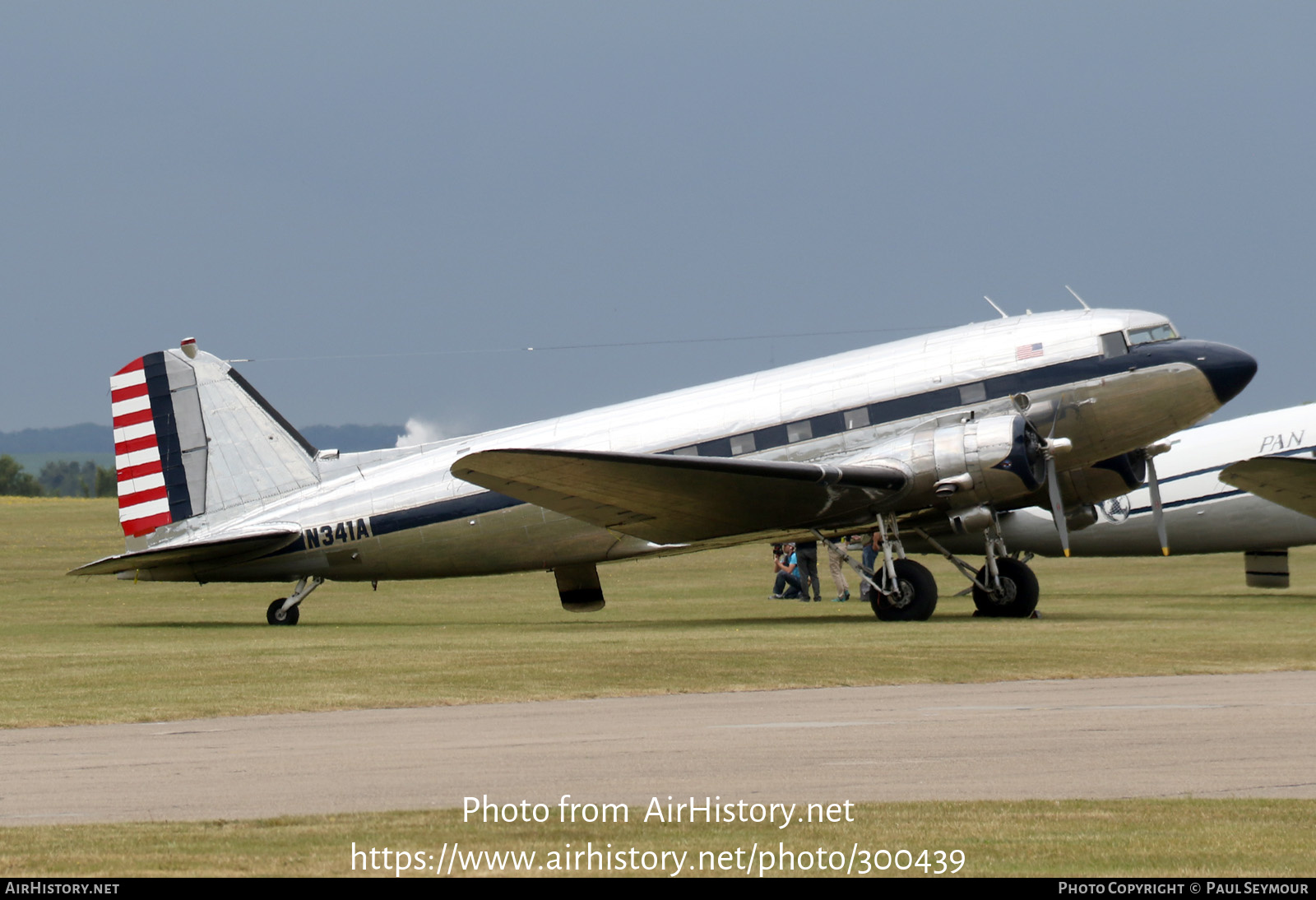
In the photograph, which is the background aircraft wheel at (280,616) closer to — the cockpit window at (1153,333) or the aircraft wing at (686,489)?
the aircraft wing at (686,489)

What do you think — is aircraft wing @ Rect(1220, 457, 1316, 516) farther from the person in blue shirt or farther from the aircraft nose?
the person in blue shirt

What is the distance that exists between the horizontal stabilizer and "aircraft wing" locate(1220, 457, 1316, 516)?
19509 mm

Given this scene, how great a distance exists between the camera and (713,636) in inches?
851

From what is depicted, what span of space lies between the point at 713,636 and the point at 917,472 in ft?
15.0

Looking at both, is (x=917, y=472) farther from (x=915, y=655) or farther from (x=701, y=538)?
(x=915, y=655)

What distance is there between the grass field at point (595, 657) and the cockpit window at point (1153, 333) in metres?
4.55

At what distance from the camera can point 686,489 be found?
932 inches

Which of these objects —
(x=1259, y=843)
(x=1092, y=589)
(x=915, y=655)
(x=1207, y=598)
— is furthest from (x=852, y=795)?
(x=1092, y=589)

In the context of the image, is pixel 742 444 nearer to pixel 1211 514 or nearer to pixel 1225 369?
pixel 1225 369

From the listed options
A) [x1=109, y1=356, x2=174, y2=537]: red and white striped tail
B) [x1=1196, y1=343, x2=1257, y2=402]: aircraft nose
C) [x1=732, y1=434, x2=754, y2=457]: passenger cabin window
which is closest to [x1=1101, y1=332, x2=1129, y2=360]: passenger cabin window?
[x1=1196, y1=343, x2=1257, y2=402]: aircraft nose

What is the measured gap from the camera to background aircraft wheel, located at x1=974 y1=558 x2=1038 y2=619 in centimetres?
2586

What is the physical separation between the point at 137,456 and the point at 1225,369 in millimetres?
19724

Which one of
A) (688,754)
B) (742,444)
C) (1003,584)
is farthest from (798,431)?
(688,754)

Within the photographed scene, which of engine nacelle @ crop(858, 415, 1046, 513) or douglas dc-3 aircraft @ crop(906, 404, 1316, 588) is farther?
douglas dc-3 aircraft @ crop(906, 404, 1316, 588)
